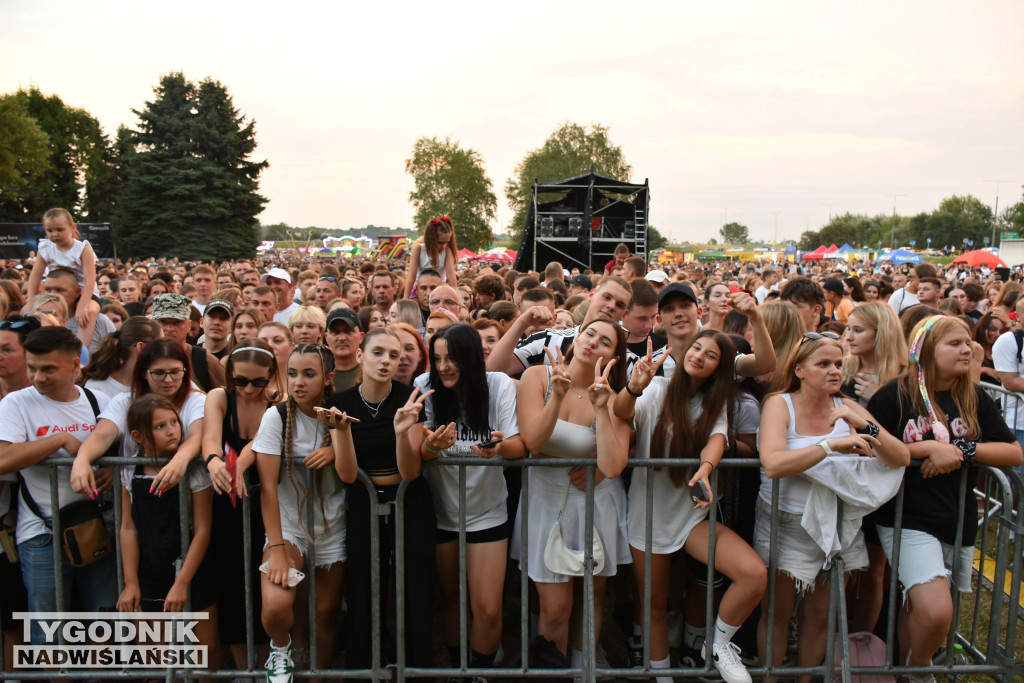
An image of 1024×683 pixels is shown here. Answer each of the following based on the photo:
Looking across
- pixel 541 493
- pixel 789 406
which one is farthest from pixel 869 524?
pixel 541 493

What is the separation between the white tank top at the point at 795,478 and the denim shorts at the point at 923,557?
1.65ft

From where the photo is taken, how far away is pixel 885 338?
3439mm

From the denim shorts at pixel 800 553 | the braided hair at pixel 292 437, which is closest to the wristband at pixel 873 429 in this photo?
the denim shorts at pixel 800 553

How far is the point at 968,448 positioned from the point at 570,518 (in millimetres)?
1908

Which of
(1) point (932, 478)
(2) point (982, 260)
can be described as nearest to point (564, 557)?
(1) point (932, 478)

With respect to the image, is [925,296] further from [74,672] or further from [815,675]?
[74,672]

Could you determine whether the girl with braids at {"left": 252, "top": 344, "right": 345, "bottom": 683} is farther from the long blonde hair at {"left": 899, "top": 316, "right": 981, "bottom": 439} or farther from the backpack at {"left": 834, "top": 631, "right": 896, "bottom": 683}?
the long blonde hair at {"left": 899, "top": 316, "right": 981, "bottom": 439}

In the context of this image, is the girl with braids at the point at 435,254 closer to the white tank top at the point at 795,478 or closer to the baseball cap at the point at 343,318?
the baseball cap at the point at 343,318

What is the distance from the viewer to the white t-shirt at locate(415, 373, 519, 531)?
9.87ft

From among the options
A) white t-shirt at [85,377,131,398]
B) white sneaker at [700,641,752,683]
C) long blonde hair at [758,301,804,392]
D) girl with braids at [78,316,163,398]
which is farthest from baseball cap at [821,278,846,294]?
white t-shirt at [85,377,131,398]

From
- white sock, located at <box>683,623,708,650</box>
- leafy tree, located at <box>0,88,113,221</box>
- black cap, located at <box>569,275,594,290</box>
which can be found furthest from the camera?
leafy tree, located at <box>0,88,113,221</box>

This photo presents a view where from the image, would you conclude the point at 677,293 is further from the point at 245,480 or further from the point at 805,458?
the point at 245,480

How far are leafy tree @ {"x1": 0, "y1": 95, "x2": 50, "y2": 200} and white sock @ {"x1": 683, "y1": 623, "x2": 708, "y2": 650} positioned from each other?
151 feet

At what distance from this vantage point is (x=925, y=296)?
726 cm
